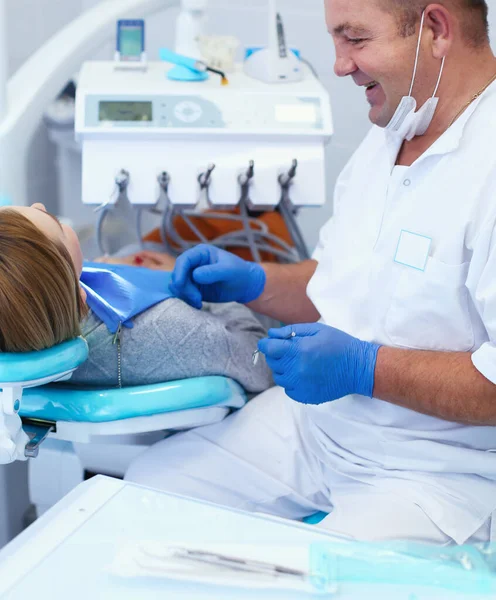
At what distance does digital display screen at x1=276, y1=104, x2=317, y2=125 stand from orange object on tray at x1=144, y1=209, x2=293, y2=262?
382mm

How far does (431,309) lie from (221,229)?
92 cm

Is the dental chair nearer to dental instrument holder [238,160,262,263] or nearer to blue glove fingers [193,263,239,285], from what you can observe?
blue glove fingers [193,263,239,285]

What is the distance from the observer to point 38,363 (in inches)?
43.6

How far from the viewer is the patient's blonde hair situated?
3.64 feet

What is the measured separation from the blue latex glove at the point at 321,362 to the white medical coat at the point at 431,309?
0.09 meters

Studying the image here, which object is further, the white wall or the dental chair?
the white wall

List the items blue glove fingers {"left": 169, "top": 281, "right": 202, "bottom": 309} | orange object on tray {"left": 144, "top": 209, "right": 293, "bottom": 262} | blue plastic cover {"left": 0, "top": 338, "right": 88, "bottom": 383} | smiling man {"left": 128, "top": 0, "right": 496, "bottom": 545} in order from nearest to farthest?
blue plastic cover {"left": 0, "top": 338, "right": 88, "bottom": 383}, smiling man {"left": 128, "top": 0, "right": 496, "bottom": 545}, blue glove fingers {"left": 169, "top": 281, "right": 202, "bottom": 309}, orange object on tray {"left": 144, "top": 209, "right": 293, "bottom": 262}

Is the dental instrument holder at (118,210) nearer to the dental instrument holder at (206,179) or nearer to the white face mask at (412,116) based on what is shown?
the dental instrument holder at (206,179)

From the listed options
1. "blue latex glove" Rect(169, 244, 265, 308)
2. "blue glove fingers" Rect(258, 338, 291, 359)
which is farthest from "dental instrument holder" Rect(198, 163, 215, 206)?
"blue glove fingers" Rect(258, 338, 291, 359)

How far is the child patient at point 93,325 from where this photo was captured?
1123 mm

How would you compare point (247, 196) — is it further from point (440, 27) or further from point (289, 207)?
point (440, 27)

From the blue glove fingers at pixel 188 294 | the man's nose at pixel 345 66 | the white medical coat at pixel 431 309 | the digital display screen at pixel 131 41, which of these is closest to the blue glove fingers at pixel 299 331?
the white medical coat at pixel 431 309

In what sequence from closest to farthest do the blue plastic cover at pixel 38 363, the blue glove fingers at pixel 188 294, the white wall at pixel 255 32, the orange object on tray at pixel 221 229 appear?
the blue plastic cover at pixel 38 363 → the blue glove fingers at pixel 188 294 → the orange object on tray at pixel 221 229 → the white wall at pixel 255 32

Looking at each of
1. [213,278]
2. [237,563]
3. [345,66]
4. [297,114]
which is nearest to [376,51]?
[345,66]
